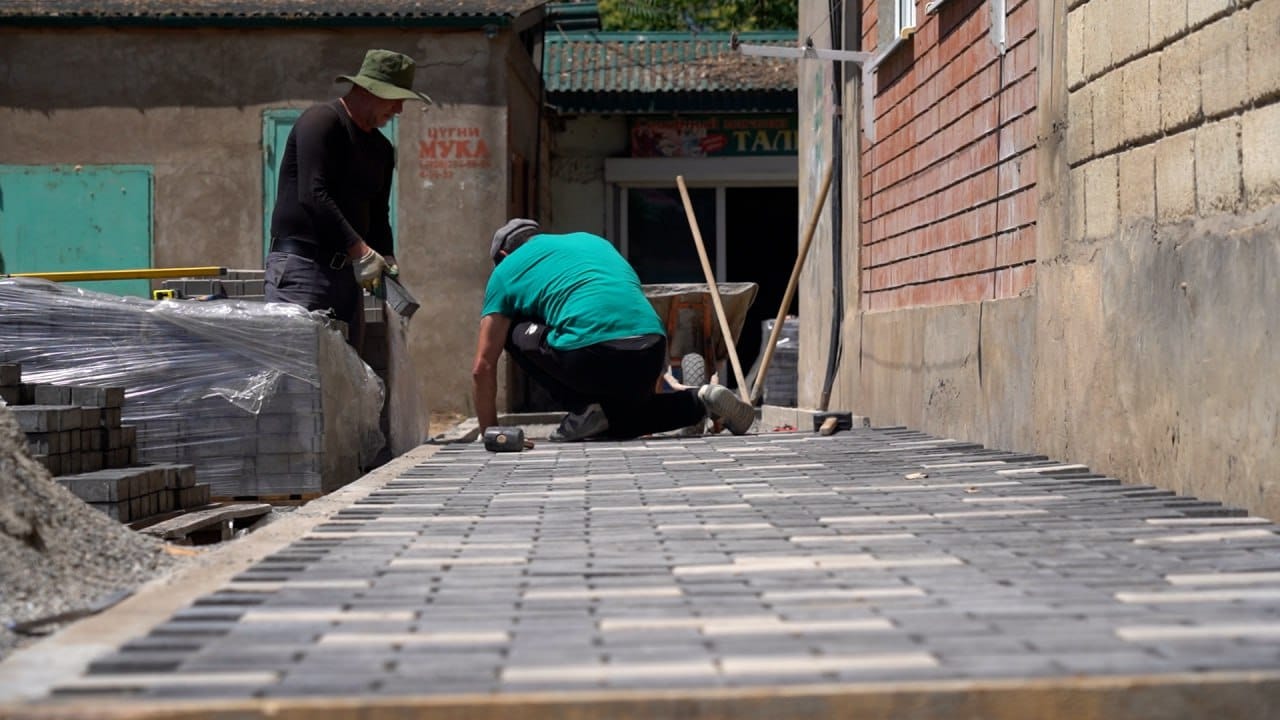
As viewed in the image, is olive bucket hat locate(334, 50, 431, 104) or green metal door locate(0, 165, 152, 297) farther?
green metal door locate(0, 165, 152, 297)

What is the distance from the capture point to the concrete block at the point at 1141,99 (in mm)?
4668

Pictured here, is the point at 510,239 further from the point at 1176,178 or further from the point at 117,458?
the point at 1176,178

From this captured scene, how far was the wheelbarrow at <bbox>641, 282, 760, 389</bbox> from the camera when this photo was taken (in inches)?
460

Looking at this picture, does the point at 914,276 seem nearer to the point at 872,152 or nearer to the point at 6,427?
the point at 872,152

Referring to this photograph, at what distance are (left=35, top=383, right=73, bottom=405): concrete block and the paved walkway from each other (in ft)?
4.16

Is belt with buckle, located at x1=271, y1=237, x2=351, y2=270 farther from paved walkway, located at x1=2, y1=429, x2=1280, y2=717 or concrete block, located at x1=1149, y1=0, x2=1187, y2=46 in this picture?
concrete block, located at x1=1149, y1=0, x2=1187, y2=46

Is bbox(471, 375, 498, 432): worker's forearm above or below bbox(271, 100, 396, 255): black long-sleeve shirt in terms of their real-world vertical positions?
below

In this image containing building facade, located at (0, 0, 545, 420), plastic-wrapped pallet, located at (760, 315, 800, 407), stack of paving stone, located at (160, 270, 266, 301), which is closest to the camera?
stack of paving stone, located at (160, 270, 266, 301)

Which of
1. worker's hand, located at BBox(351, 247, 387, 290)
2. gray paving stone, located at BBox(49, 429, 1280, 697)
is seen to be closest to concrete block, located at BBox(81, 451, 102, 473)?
gray paving stone, located at BBox(49, 429, 1280, 697)

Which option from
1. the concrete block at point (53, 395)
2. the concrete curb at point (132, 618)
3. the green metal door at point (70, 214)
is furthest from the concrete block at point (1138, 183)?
the green metal door at point (70, 214)

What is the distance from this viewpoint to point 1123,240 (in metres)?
4.94

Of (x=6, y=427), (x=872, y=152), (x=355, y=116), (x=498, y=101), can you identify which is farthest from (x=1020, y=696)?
(x=498, y=101)

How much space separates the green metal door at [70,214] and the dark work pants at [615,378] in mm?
7642

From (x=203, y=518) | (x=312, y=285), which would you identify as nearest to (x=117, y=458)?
(x=203, y=518)
